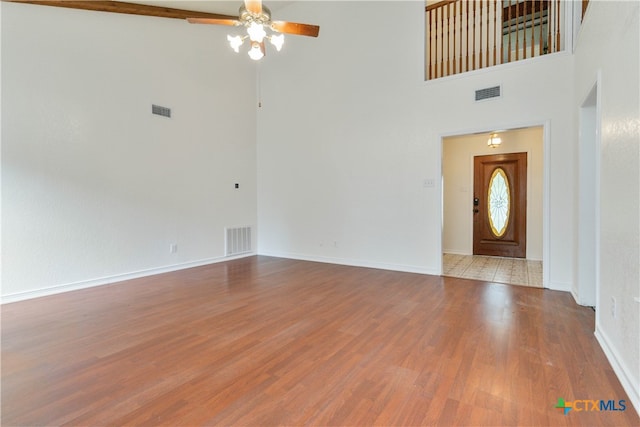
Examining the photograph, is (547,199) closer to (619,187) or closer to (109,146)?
(619,187)

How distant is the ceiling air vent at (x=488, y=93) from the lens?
4.25 m

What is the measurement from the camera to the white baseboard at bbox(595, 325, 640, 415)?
1694 millimetres

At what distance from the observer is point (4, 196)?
3.42 metres

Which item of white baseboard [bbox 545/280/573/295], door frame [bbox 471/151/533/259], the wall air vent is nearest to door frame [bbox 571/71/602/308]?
white baseboard [bbox 545/280/573/295]

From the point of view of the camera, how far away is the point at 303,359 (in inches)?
88.3

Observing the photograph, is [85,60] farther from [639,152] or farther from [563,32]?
[563,32]

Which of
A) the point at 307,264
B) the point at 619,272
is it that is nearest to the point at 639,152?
the point at 619,272

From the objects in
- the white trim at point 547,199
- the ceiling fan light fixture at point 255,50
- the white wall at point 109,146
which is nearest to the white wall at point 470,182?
the white trim at point 547,199

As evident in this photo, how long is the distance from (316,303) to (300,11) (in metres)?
5.55

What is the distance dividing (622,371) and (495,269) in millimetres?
3396

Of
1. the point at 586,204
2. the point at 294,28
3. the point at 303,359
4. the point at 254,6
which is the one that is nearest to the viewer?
the point at 303,359

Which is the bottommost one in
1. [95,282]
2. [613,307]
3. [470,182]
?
[95,282]

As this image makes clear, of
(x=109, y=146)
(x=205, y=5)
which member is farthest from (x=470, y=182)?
(x=109, y=146)

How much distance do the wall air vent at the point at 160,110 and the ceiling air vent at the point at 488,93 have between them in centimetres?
469
